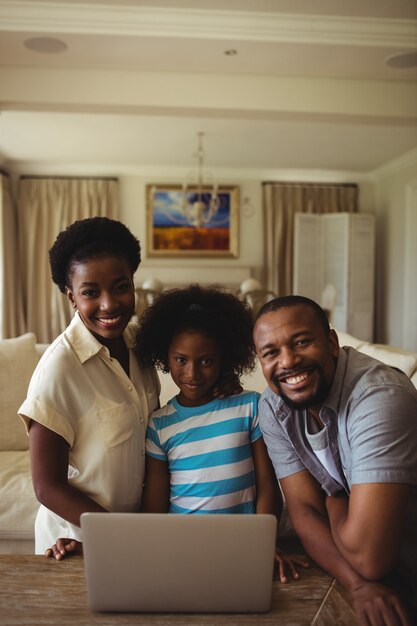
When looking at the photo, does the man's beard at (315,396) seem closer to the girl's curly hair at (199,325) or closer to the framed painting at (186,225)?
the girl's curly hair at (199,325)

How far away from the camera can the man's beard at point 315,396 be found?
3.86 ft

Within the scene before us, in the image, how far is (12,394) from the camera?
259 centimetres

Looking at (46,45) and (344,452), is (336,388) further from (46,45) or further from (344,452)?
(46,45)

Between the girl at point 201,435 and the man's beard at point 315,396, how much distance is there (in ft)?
0.70

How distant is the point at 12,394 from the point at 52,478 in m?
1.50

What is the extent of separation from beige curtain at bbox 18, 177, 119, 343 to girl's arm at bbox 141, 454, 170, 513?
691 centimetres

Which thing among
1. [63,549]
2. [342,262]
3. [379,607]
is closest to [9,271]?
[342,262]

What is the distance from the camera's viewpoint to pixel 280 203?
832cm

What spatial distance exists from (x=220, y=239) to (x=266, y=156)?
55.7 inches

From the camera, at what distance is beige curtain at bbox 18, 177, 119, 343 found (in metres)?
8.08

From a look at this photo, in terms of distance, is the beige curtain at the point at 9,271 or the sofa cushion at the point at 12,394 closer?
the sofa cushion at the point at 12,394

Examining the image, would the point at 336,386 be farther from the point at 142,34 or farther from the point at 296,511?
the point at 142,34

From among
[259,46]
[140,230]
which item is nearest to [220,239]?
[140,230]

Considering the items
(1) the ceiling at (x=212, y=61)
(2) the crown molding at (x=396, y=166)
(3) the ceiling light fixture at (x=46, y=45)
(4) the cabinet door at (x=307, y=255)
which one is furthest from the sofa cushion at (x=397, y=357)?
(4) the cabinet door at (x=307, y=255)
